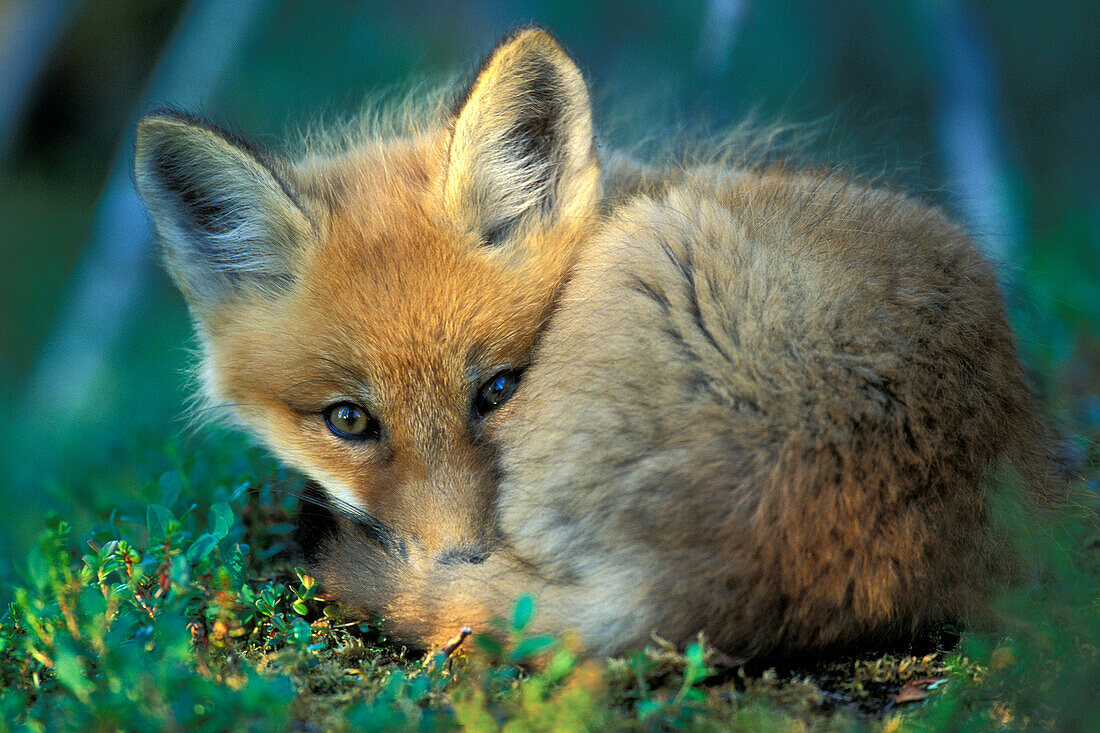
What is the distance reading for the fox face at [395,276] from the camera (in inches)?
101

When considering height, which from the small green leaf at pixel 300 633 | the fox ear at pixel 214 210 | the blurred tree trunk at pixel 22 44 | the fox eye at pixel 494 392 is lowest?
the small green leaf at pixel 300 633

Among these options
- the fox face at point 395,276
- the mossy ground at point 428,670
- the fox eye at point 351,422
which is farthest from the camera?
the fox eye at point 351,422

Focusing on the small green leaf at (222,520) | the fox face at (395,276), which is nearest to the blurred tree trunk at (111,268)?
the fox face at (395,276)

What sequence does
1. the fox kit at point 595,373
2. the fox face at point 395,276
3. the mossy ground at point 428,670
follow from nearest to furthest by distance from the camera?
1. the mossy ground at point 428,670
2. the fox kit at point 595,373
3. the fox face at point 395,276

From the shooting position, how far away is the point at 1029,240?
530cm

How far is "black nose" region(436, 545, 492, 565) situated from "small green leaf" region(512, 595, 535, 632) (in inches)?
15.1

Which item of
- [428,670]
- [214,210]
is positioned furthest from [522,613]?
[214,210]

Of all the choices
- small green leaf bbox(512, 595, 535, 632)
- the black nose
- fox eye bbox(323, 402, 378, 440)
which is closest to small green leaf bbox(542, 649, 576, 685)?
small green leaf bbox(512, 595, 535, 632)

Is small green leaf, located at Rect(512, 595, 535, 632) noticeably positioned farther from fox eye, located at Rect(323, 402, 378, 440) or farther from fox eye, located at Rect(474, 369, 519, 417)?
fox eye, located at Rect(323, 402, 378, 440)

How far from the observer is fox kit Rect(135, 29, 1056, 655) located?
1.95 meters

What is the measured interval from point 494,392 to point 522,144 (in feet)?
3.08

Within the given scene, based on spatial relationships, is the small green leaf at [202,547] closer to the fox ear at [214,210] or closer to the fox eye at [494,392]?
the fox eye at [494,392]

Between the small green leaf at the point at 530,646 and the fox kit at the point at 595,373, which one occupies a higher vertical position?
the fox kit at the point at 595,373

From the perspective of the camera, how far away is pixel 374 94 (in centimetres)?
425
